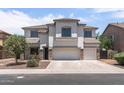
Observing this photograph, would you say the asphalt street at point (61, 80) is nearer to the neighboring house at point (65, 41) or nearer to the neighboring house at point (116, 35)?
the neighboring house at point (65, 41)

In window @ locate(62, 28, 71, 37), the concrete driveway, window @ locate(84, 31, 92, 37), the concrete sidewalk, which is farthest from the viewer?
window @ locate(84, 31, 92, 37)

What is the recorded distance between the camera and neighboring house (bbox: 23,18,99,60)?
44.0 m

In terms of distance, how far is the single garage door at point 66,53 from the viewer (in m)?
44.9

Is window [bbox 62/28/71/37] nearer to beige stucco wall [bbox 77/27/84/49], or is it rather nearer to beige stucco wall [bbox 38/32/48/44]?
beige stucco wall [bbox 77/27/84/49]

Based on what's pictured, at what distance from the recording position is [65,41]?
144ft

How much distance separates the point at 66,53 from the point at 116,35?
33.1ft

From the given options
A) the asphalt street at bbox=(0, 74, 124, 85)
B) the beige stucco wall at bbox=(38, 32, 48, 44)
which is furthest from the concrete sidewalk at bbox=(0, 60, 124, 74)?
the beige stucco wall at bbox=(38, 32, 48, 44)

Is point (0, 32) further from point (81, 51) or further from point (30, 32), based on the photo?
point (81, 51)

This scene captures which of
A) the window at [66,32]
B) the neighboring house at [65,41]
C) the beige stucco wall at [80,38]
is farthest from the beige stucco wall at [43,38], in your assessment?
the beige stucco wall at [80,38]

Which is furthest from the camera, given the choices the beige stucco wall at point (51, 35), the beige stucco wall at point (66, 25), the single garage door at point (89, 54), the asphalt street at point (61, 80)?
the single garage door at point (89, 54)

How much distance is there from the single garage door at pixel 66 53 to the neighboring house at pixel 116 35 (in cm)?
737

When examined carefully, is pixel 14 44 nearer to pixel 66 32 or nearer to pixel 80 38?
pixel 66 32

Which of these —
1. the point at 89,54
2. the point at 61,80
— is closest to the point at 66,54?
the point at 89,54

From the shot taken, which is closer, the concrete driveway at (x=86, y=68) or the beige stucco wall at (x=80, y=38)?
the concrete driveway at (x=86, y=68)
